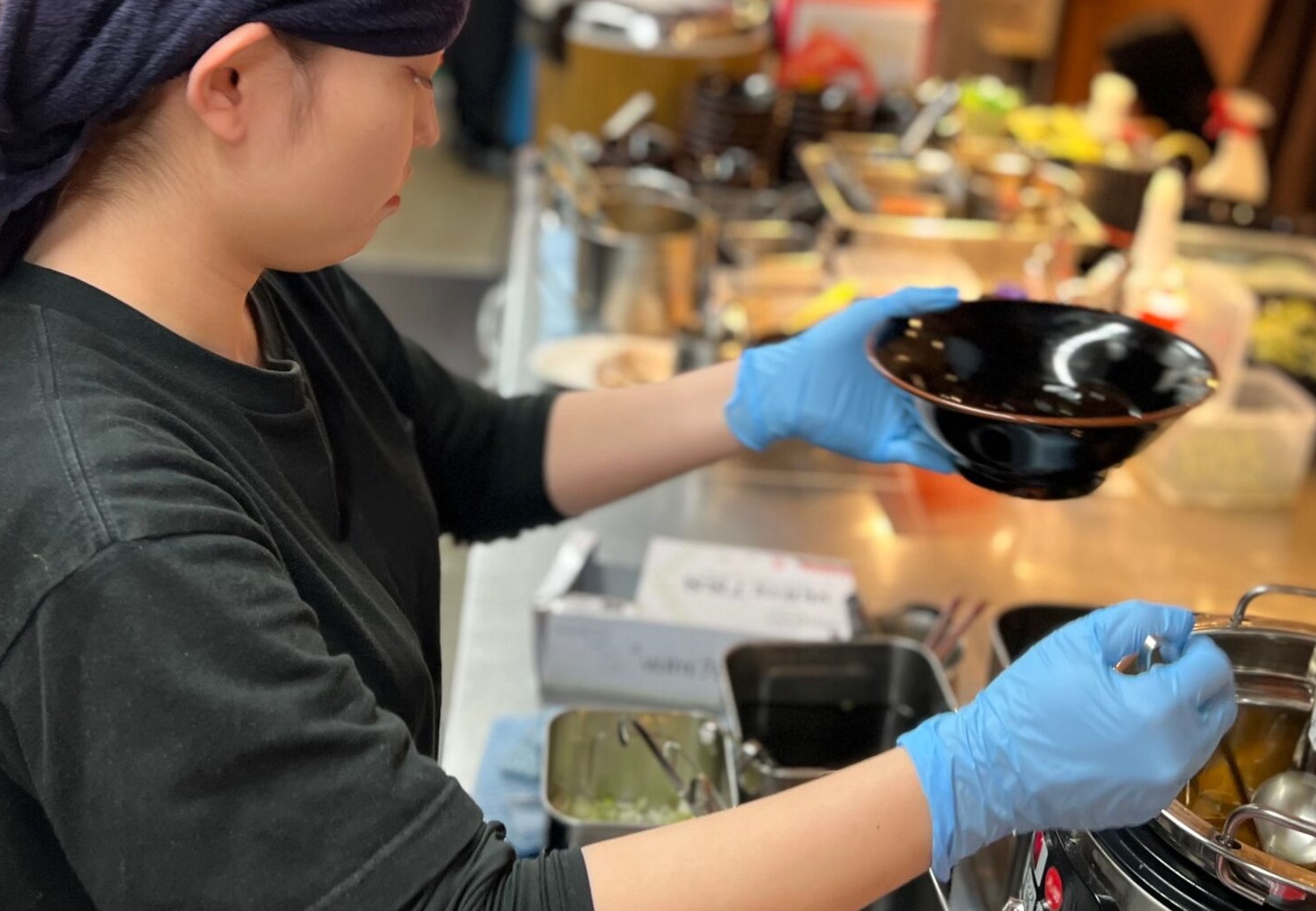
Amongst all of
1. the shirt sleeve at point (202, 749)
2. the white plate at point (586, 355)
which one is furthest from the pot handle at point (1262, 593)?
the white plate at point (586, 355)

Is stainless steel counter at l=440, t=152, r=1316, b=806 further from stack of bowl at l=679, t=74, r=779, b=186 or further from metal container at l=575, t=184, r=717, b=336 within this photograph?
stack of bowl at l=679, t=74, r=779, b=186

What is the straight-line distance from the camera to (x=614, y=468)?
1132mm

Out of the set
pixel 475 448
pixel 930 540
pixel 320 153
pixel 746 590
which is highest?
pixel 320 153

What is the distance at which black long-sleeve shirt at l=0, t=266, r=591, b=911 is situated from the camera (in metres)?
0.60

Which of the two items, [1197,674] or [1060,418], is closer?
[1197,674]

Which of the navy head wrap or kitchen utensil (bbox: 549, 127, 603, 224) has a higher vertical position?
the navy head wrap

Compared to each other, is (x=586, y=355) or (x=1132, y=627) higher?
(x=1132, y=627)

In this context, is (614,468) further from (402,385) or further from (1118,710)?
(1118,710)

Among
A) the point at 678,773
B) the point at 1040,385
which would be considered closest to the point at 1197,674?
the point at 1040,385

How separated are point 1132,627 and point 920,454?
15.5 inches

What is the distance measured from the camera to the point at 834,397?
1.15 metres

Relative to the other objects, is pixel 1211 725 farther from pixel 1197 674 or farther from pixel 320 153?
pixel 320 153

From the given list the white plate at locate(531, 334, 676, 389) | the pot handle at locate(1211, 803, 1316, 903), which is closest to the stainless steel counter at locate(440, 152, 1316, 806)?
the white plate at locate(531, 334, 676, 389)

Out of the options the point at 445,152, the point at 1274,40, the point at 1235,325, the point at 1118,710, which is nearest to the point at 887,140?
the point at 1235,325
